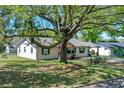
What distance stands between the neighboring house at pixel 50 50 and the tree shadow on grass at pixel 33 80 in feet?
26.4

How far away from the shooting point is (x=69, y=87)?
873 cm

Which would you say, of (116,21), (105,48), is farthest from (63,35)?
(105,48)

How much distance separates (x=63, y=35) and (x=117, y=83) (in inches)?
178

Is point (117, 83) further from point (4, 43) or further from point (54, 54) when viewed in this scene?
point (54, 54)

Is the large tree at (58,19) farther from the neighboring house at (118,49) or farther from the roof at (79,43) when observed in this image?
the neighboring house at (118,49)

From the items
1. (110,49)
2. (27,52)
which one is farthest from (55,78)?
(110,49)

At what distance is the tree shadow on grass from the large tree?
2.15 meters

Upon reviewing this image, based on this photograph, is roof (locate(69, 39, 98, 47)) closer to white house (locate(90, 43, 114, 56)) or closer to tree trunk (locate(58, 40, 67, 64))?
white house (locate(90, 43, 114, 56))

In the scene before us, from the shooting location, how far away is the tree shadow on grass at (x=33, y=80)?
29.6ft

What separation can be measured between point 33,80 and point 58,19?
192 inches

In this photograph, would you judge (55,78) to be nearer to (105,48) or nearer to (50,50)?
(50,50)

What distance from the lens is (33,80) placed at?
9812 mm
